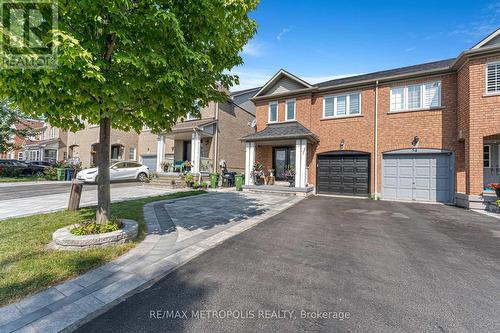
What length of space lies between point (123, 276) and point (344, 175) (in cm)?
1267

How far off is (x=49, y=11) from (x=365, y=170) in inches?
547

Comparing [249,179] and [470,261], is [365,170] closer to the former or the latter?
[249,179]

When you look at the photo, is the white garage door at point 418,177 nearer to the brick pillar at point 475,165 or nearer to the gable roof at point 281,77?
the brick pillar at point 475,165

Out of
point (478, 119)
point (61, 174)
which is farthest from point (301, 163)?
point (61, 174)

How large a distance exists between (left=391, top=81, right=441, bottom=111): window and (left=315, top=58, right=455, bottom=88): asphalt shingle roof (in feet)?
3.09

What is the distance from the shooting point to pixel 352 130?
12953mm

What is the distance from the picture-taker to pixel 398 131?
38.9ft

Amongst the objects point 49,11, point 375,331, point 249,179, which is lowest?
point 375,331

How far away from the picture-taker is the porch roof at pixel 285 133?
12.8m

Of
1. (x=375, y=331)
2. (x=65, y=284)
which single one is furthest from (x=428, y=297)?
(x=65, y=284)

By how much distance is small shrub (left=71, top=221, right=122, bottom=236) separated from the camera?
4273 mm

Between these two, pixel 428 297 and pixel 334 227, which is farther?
pixel 334 227

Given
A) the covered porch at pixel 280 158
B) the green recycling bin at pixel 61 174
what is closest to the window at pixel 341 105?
the covered porch at pixel 280 158

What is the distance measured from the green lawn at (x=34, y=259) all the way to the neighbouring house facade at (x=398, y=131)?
10.4 meters
